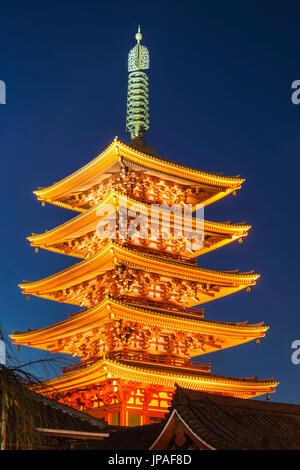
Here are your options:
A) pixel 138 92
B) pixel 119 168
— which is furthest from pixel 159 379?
pixel 138 92

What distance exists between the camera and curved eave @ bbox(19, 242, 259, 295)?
27875 millimetres

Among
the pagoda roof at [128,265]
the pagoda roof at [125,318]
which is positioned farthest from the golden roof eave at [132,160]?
the pagoda roof at [125,318]

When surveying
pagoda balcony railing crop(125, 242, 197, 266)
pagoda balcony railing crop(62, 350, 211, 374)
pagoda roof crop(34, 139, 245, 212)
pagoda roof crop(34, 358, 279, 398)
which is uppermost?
pagoda roof crop(34, 139, 245, 212)

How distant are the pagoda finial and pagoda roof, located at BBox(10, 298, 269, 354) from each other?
12.5 meters

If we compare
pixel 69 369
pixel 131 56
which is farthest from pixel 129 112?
pixel 69 369

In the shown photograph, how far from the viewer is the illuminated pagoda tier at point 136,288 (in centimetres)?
2689

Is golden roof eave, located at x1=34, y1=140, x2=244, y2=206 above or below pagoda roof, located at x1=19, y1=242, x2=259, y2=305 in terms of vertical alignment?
above

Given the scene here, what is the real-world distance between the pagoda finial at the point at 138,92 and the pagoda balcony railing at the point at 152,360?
45.5 feet

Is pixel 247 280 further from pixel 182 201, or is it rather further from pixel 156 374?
pixel 156 374

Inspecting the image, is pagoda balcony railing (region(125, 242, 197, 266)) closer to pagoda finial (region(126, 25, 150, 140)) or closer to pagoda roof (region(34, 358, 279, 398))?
pagoda roof (region(34, 358, 279, 398))

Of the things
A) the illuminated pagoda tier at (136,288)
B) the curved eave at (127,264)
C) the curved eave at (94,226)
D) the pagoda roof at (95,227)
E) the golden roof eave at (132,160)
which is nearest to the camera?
the illuminated pagoda tier at (136,288)

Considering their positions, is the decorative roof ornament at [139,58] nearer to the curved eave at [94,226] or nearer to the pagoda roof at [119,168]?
the pagoda roof at [119,168]

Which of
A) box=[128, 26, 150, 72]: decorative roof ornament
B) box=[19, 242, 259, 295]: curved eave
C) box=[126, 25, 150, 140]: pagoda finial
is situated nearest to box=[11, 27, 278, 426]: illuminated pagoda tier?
box=[19, 242, 259, 295]: curved eave
